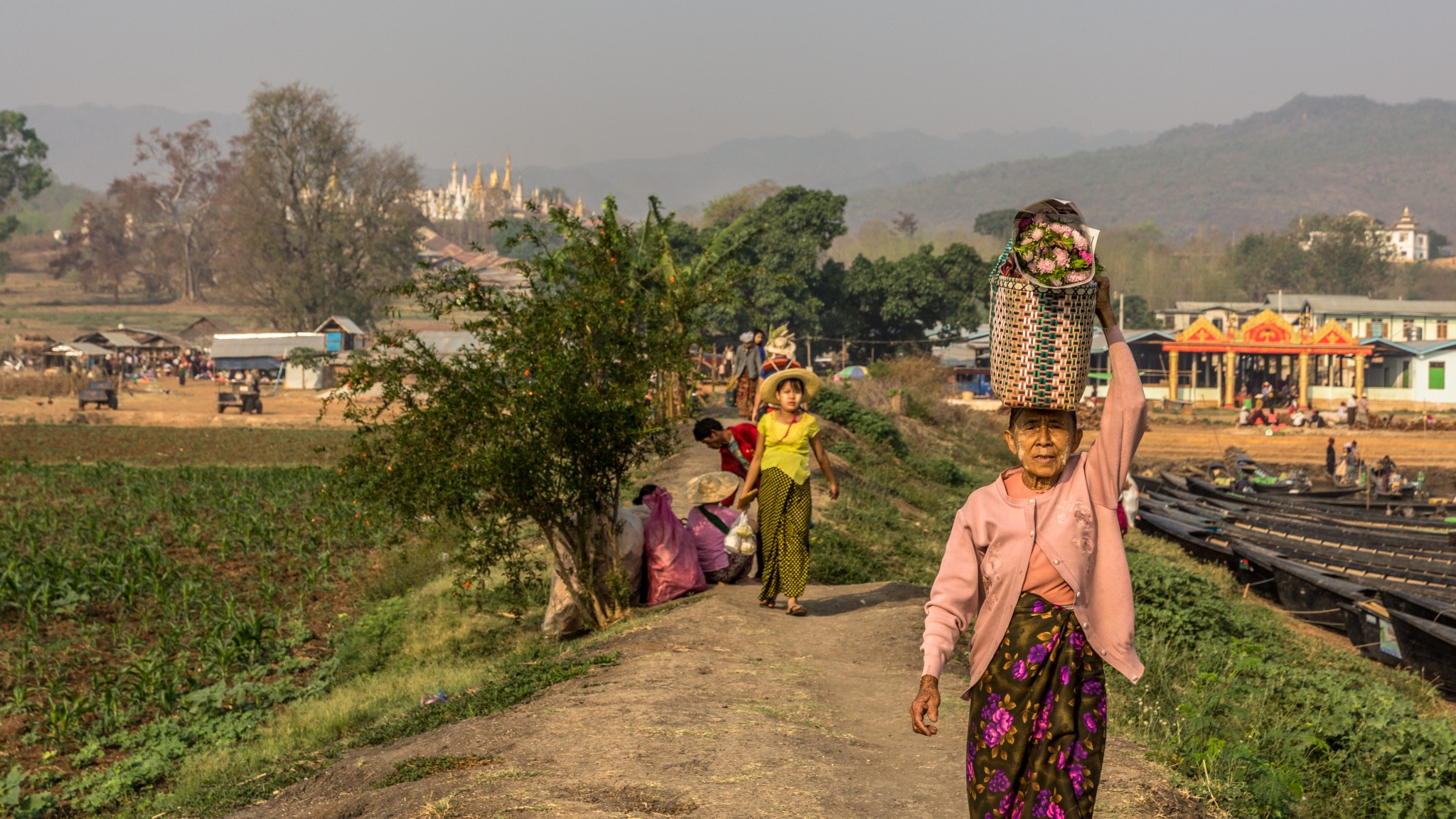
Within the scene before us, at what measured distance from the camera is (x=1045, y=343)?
3.84 m

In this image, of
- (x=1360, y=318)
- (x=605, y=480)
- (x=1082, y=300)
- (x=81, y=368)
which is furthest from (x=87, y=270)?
(x=1082, y=300)

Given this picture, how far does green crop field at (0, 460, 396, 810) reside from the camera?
390 inches

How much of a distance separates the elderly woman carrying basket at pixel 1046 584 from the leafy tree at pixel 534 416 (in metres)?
5.87

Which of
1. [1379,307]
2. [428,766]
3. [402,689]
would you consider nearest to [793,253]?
[1379,307]

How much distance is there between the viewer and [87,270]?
104 meters

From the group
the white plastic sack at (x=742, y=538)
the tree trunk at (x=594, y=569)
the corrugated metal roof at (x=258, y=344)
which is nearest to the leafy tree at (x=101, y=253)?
the corrugated metal roof at (x=258, y=344)

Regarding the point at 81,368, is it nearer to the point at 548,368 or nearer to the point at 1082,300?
A: the point at 548,368

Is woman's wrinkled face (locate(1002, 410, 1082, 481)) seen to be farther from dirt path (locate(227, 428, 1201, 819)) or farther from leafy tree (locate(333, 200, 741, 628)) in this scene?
leafy tree (locate(333, 200, 741, 628))

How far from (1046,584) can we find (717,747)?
257 cm

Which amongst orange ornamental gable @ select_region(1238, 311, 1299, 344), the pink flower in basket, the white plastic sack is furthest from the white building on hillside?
the pink flower in basket

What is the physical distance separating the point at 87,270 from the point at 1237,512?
106 meters

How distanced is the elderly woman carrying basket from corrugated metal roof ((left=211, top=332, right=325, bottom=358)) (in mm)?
61064

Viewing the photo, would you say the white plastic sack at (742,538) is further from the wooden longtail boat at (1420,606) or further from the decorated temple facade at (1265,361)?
the decorated temple facade at (1265,361)

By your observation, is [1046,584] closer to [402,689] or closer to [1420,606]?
[402,689]
